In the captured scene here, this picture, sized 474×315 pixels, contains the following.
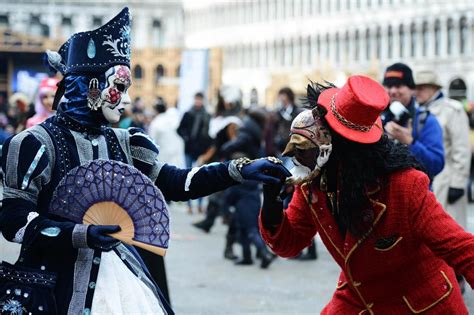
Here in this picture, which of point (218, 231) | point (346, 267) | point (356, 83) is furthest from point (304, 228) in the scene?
point (218, 231)

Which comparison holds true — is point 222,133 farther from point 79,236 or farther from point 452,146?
point 79,236

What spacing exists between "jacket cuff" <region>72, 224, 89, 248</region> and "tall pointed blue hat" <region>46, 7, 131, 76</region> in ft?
2.35

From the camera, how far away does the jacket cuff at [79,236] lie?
373cm

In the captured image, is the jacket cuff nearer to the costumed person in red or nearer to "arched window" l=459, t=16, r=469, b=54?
the costumed person in red

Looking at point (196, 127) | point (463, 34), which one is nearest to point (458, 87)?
point (463, 34)

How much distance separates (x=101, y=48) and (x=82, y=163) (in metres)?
0.48

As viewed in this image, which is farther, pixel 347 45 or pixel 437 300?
pixel 347 45

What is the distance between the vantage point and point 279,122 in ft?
40.8

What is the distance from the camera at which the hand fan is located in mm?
3805

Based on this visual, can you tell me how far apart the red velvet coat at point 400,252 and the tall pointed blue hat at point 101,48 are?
0.99 meters

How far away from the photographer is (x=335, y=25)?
74.0 metres

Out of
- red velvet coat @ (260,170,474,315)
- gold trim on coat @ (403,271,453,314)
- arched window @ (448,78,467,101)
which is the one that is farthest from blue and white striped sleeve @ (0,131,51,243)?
arched window @ (448,78,467,101)

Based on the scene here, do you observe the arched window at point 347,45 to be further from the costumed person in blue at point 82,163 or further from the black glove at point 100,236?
the black glove at point 100,236

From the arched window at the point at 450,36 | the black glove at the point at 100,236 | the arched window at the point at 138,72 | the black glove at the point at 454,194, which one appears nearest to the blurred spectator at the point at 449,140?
the black glove at the point at 454,194
